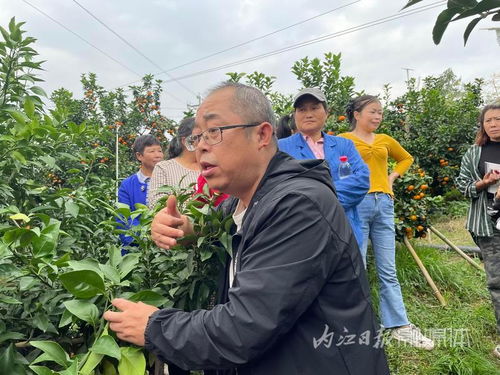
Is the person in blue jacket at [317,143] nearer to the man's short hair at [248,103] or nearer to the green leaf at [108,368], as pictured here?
the man's short hair at [248,103]

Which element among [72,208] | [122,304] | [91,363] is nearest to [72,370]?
[91,363]

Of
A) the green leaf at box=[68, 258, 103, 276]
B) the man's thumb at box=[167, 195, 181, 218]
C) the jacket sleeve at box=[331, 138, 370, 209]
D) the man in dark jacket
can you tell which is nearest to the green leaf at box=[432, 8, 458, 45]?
the man in dark jacket

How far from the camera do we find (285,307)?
37.6 inches

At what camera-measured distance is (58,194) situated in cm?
163

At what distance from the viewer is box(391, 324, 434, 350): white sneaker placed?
2988mm

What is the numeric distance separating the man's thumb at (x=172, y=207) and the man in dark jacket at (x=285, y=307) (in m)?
0.10

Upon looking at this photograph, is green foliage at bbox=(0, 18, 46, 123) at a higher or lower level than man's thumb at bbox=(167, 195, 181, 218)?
higher

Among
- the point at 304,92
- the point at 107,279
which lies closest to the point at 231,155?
the point at 107,279

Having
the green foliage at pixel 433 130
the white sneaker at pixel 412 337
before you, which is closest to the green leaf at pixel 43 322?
the white sneaker at pixel 412 337

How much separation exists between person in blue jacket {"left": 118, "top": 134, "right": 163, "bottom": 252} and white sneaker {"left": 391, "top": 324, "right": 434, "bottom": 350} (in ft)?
6.71

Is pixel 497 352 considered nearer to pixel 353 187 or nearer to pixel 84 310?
pixel 353 187

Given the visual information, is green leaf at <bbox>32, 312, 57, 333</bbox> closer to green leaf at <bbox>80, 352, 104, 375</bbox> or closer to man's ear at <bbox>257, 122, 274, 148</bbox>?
green leaf at <bbox>80, 352, 104, 375</bbox>

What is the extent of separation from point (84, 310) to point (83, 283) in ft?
0.22

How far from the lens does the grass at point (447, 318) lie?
9.00 feet
